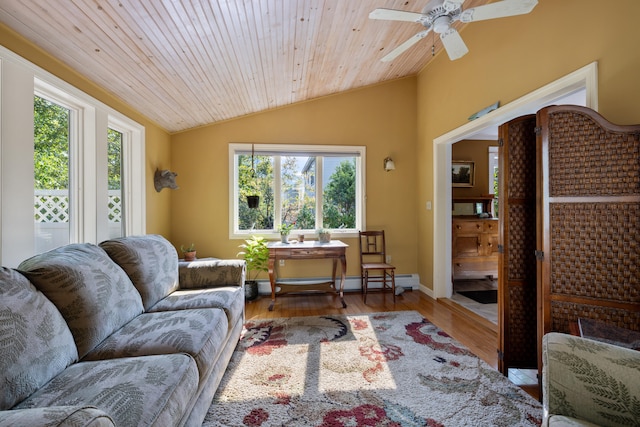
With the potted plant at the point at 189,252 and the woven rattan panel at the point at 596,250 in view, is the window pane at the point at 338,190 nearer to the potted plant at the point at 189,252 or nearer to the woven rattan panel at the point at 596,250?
the potted plant at the point at 189,252

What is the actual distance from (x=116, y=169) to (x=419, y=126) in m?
4.01

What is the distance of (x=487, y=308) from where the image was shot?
3430mm

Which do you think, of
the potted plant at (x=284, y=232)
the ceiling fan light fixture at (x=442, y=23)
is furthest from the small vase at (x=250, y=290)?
the ceiling fan light fixture at (x=442, y=23)

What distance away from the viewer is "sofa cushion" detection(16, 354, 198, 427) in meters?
1.00

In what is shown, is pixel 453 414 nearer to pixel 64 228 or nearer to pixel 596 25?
pixel 596 25

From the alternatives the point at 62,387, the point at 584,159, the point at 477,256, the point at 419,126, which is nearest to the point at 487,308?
the point at 477,256

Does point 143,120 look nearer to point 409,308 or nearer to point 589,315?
point 409,308

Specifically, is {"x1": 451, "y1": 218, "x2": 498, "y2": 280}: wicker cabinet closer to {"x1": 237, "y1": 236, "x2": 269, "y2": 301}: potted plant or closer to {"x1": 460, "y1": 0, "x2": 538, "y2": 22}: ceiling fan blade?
{"x1": 237, "y1": 236, "x2": 269, "y2": 301}: potted plant

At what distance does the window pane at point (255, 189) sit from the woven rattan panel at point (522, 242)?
3025 millimetres

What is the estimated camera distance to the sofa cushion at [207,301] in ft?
6.69

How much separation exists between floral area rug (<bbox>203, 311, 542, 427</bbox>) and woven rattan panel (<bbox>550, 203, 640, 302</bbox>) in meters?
0.80

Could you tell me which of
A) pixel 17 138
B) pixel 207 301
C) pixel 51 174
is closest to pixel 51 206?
pixel 51 174

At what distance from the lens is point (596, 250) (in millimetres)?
1572

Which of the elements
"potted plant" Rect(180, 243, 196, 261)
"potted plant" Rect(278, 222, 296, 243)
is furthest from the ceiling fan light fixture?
"potted plant" Rect(180, 243, 196, 261)
